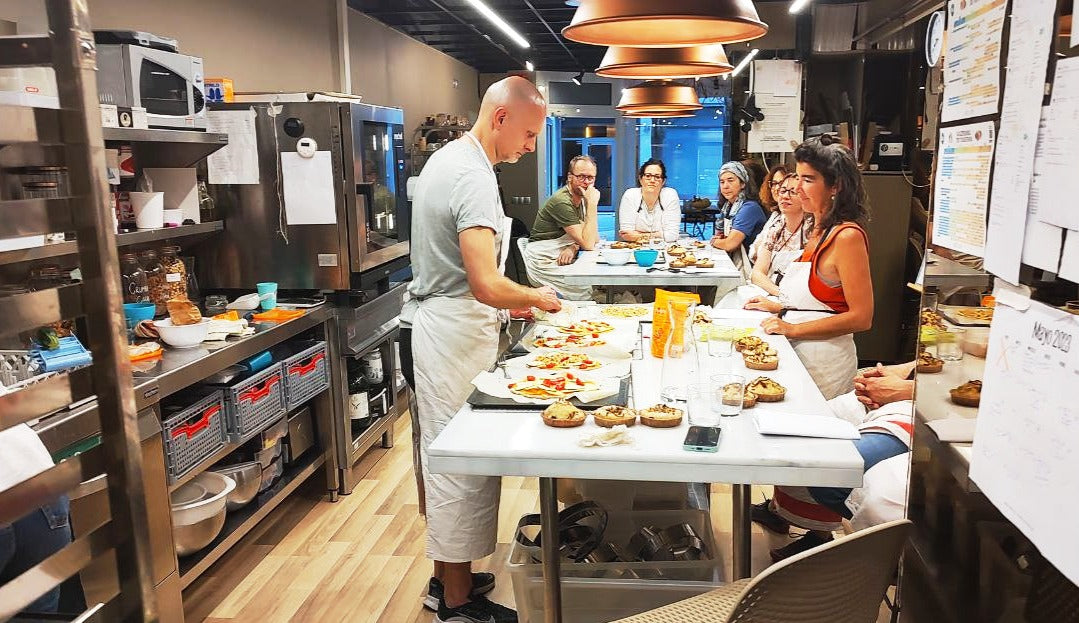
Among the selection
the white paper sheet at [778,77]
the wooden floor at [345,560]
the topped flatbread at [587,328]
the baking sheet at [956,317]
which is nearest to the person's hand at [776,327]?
the topped flatbread at [587,328]

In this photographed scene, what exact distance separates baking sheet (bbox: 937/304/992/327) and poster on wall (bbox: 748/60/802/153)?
576 centimetres

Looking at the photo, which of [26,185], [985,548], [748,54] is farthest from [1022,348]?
[748,54]

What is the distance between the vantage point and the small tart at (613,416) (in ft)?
6.64

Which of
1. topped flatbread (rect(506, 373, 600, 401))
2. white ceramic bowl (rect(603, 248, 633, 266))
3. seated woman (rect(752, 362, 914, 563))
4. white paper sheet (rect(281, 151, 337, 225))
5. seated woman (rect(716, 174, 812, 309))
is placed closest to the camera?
seated woman (rect(752, 362, 914, 563))

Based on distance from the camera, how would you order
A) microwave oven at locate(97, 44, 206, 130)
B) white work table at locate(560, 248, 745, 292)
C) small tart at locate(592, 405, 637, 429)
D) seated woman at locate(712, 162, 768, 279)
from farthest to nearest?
seated woman at locate(712, 162, 768, 279) → white work table at locate(560, 248, 745, 292) → microwave oven at locate(97, 44, 206, 130) → small tart at locate(592, 405, 637, 429)

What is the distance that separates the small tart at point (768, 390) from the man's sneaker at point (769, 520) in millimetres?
1575

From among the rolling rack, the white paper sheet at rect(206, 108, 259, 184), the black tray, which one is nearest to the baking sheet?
A: the black tray

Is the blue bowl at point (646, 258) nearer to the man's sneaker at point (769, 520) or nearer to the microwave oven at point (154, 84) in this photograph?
the man's sneaker at point (769, 520)

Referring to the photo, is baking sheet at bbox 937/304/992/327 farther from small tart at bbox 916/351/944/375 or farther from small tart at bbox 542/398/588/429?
small tart at bbox 542/398/588/429

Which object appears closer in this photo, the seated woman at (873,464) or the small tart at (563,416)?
the small tart at (563,416)

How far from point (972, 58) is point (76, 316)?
5.12 feet

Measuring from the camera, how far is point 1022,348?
1211 mm

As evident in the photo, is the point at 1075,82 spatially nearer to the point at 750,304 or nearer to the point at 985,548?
the point at 985,548

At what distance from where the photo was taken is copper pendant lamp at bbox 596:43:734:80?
253 cm
